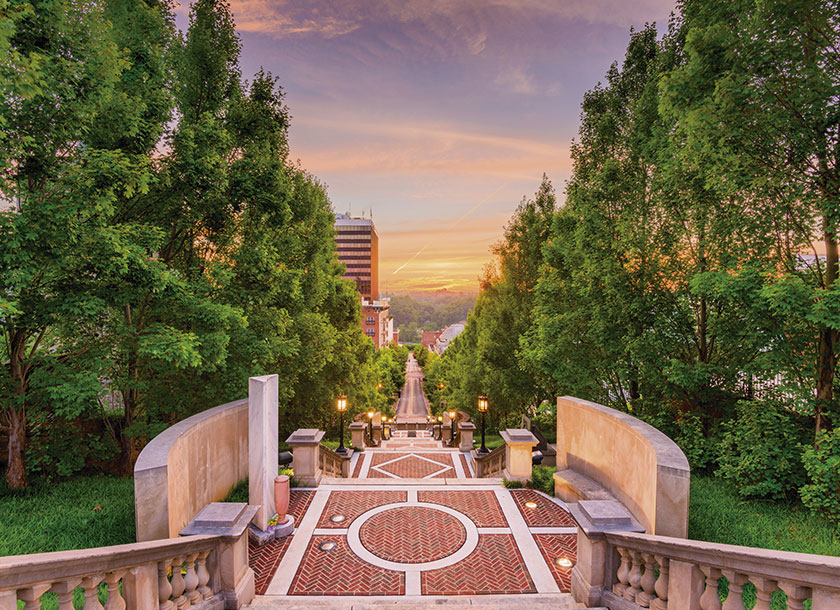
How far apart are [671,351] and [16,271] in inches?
513

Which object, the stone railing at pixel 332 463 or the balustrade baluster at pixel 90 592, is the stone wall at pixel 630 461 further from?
the balustrade baluster at pixel 90 592

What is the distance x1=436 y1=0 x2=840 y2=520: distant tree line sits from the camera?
632 cm

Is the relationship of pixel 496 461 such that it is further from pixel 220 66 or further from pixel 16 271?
pixel 220 66

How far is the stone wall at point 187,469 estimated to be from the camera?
17.3ft

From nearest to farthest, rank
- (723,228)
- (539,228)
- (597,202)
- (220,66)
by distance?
(723,228)
(220,66)
(597,202)
(539,228)

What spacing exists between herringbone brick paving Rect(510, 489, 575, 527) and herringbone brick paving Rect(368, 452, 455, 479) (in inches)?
141

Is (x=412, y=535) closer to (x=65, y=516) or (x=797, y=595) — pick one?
(x=797, y=595)

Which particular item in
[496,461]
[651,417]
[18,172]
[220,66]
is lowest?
[496,461]

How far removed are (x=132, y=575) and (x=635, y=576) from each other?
573cm

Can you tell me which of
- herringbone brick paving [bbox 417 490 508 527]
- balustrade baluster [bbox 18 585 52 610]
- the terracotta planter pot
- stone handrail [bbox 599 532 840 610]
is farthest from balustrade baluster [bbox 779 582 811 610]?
the terracotta planter pot

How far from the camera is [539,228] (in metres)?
17.9

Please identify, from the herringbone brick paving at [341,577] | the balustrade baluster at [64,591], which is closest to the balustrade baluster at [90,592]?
the balustrade baluster at [64,591]

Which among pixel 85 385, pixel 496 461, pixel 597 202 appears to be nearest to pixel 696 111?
pixel 597 202

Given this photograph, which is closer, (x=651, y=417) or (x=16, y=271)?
(x=16, y=271)
